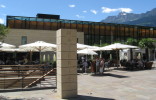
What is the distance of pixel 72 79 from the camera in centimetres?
929

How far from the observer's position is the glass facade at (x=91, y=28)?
3763 centimetres

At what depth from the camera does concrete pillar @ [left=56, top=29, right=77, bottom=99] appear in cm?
912

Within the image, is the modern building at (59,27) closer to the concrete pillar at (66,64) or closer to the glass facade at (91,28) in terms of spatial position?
the glass facade at (91,28)

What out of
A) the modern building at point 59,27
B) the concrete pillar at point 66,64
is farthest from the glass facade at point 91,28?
the concrete pillar at point 66,64

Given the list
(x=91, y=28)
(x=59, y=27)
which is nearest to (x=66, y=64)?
(x=59, y=27)

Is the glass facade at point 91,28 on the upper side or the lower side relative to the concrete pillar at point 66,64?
upper

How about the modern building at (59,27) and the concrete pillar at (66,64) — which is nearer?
the concrete pillar at (66,64)

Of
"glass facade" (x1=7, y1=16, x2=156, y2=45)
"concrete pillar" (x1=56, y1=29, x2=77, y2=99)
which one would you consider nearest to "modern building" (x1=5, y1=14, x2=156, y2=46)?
"glass facade" (x1=7, y1=16, x2=156, y2=45)

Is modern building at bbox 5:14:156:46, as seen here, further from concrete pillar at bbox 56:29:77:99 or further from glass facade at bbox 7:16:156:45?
concrete pillar at bbox 56:29:77:99

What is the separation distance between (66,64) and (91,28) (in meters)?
34.5

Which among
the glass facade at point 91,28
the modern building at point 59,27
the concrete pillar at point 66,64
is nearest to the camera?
the concrete pillar at point 66,64

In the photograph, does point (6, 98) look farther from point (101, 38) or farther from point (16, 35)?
point (101, 38)

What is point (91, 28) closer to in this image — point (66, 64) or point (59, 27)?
point (59, 27)

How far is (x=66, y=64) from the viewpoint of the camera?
9.20 m
